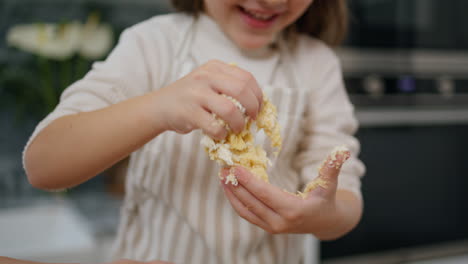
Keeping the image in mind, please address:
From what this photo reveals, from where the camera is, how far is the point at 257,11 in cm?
45

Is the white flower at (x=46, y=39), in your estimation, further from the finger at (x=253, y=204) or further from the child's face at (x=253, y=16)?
the finger at (x=253, y=204)

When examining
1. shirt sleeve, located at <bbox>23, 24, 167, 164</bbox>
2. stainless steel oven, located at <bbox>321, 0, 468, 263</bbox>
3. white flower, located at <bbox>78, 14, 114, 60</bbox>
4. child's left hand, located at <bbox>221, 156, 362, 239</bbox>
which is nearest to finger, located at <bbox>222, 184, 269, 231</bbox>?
child's left hand, located at <bbox>221, 156, 362, 239</bbox>

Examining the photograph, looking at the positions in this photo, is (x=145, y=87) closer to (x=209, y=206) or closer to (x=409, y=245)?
(x=209, y=206)

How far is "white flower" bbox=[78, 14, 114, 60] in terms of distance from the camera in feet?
1.88

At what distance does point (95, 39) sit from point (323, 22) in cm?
33

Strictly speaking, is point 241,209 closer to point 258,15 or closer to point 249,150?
point 249,150

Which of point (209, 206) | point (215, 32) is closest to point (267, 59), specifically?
point (215, 32)

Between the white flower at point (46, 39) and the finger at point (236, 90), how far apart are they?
30 centimetres

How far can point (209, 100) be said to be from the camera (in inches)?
14.0

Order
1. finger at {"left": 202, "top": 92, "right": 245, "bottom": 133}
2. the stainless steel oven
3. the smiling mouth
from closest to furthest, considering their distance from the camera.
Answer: finger at {"left": 202, "top": 92, "right": 245, "bottom": 133} < the smiling mouth < the stainless steel oven

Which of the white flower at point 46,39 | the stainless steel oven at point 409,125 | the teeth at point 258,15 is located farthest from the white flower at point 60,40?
the stainless steel oven at point 409,125

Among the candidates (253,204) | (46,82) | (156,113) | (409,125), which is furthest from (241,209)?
(409,125)

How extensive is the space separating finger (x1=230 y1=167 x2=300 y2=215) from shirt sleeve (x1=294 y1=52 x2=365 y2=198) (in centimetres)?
18

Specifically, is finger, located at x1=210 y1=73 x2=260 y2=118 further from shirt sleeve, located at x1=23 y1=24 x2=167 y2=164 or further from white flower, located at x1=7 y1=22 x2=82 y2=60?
white flower, located at x1=7 y1=22 x2=82 y2=60
